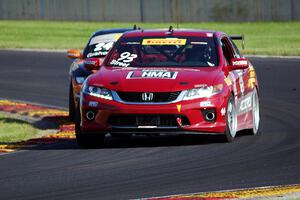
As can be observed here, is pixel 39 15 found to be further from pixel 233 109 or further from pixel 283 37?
pixel 233 109

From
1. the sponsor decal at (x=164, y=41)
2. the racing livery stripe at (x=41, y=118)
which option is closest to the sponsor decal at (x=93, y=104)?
the racing livery stripe at (x=41, y=118)

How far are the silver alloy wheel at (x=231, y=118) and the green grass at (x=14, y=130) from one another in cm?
286

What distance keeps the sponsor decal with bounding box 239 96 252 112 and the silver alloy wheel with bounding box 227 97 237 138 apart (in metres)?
0.43

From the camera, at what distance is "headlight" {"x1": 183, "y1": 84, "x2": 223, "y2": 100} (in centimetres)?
1241

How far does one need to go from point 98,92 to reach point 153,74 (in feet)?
2.11

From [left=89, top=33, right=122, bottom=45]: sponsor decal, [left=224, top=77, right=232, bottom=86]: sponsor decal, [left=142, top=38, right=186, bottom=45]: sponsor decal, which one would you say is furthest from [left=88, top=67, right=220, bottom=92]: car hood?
[left=89, top=33, right=122, bottom=45]: sponsor decal

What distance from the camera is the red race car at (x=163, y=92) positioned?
12352 millimetres

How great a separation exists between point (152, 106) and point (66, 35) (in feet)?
89.5

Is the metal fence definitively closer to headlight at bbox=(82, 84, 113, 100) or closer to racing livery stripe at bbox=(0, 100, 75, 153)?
racing livery stripe at bbox=(0, 100, 75, 153)

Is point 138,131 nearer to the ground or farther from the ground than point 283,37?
farther from the ground

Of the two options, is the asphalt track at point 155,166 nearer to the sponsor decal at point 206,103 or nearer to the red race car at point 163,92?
the red race car at point 163,92

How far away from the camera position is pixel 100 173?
10.3 meters

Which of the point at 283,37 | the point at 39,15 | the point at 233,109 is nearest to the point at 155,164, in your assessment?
the point at 233,109

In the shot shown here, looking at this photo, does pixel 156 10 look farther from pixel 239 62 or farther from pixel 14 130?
pixel 239 62
